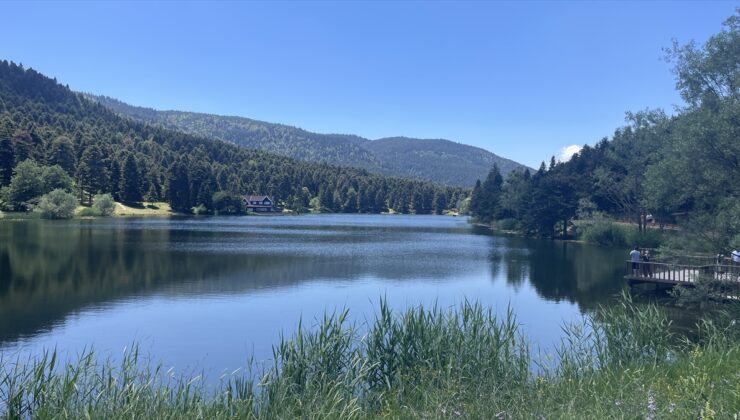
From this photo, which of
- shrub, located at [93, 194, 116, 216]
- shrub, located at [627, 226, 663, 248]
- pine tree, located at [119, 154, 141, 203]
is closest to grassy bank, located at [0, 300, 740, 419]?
shrub, located at [627, 226, 663, 248]

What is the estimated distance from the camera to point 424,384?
29.7 ft

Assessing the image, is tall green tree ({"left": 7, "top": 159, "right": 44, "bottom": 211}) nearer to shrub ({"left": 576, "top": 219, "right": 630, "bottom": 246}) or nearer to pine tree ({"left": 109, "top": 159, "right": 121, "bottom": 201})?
pine tree ({"left": 109, "top": 159, "right": 121, "bottom": 201})

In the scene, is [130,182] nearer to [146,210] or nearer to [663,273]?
Answer: [146,210]

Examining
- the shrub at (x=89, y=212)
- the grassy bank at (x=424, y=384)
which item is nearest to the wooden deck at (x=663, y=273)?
the grassy bank at (x=424, y=384)

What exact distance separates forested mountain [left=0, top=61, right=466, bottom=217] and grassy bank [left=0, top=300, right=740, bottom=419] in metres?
84.4

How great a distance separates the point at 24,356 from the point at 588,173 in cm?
5935

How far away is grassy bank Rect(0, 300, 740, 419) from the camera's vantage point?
7.09 meters

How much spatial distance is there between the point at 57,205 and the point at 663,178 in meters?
77.1

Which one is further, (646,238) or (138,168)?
(138,168)

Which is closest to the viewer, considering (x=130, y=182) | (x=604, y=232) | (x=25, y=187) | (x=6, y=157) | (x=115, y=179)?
(x=604, y=232)

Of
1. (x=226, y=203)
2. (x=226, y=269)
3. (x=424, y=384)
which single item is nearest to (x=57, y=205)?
(x=226, y=203)

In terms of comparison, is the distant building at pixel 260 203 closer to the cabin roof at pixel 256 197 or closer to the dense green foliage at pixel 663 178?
the cabin roof at pixel 256 197

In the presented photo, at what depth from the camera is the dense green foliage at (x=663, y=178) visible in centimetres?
1803

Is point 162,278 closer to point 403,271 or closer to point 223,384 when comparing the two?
point 403,271
